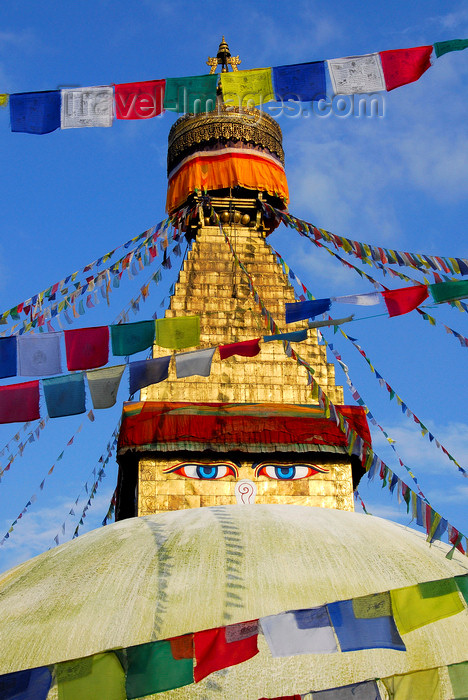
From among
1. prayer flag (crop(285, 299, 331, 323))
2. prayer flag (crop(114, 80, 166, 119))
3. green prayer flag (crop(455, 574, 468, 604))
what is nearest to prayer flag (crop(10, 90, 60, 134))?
prayer flag (crop(114, 80, 166, 119))

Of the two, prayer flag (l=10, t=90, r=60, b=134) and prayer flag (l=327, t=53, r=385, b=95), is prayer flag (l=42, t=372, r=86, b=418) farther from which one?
prayer flag (l=327, t=53, r=385, b=95)

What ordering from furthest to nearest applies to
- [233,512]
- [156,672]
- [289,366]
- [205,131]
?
[205,131]
[289,366]
[233,512]
[156,672]

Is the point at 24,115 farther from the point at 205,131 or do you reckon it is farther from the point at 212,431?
the point at 205,131

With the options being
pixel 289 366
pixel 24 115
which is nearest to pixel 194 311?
pixel 289 366

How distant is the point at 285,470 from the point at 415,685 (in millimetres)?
4374

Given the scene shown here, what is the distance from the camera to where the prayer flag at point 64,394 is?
25.5 ft

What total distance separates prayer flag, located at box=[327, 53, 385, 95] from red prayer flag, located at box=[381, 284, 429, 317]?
2.19m

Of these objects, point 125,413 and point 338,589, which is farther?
point 125,413

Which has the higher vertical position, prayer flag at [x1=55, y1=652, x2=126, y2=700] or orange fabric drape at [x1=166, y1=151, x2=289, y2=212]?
orange fabric drape at [x1=166, y1=151, x2=289, y2=212]

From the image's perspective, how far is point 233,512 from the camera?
793cm

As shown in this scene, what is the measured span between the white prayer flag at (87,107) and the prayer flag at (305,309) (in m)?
2.76

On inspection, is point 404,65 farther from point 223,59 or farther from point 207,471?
point 223,59

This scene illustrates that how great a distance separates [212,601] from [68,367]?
273cm

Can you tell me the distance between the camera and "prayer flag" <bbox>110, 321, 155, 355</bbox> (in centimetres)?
795
